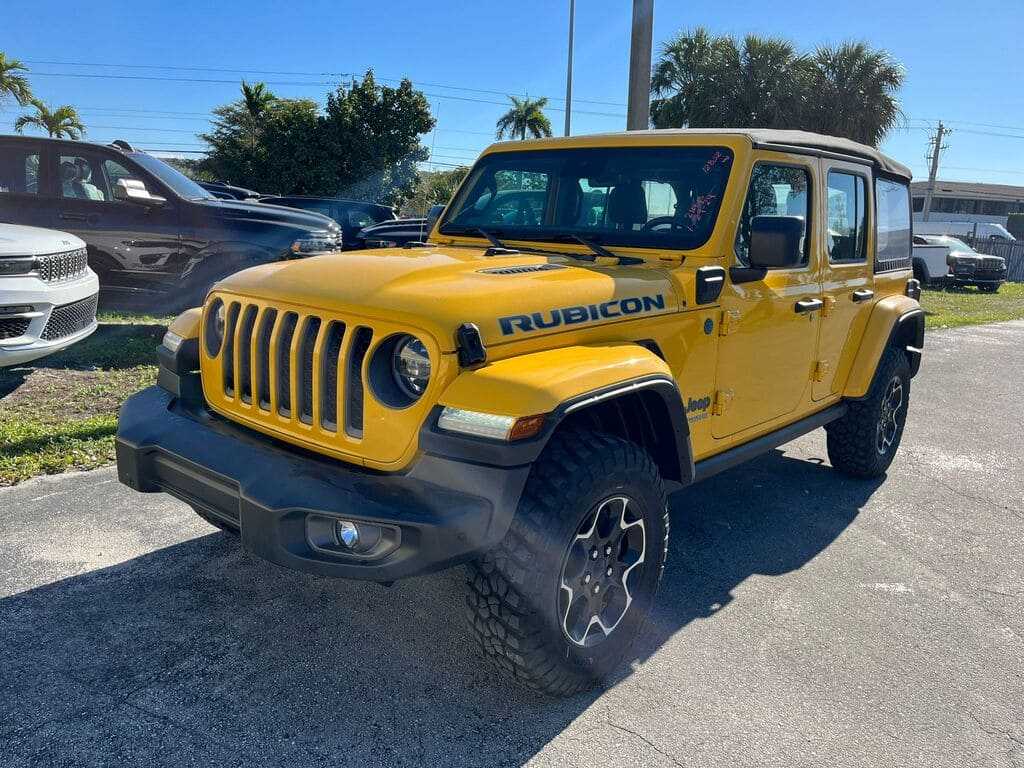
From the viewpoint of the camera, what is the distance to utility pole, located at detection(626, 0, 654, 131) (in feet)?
25.9

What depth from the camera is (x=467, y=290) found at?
2.59 m

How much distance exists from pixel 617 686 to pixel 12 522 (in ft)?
9.56

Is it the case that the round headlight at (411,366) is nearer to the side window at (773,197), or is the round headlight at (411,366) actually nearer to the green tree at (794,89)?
the side window at (773,197)

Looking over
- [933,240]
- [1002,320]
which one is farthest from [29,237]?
[933,240]

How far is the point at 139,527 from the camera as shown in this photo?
12.5 ft

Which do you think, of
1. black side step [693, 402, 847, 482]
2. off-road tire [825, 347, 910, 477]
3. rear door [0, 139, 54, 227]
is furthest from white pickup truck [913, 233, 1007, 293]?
rear door [0, 139, 54, 227]

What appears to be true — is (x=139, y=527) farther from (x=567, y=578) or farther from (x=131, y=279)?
(x=131, y=279)

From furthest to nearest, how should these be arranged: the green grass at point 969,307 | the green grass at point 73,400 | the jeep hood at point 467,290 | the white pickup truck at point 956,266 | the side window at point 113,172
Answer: the white pickup truck at point 956,266 → the green grass at point 969,307 → the side window at point 113,172 → the green grass at point 73,400 → the jeep hood at point 467,290

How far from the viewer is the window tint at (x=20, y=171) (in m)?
7.64

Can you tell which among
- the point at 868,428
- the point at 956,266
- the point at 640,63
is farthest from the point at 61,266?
the point at 956,266

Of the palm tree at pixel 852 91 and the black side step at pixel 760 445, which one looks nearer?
the black side step at pixel 760 445

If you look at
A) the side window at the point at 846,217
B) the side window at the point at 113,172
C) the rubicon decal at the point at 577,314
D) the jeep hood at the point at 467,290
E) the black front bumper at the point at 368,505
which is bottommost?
the black front bumper at the point at 368,505

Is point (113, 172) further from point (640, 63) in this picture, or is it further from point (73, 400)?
point (640, 63)

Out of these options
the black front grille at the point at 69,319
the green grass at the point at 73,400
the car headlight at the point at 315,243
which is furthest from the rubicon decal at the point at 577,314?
the car headlight at the point at 315,243
